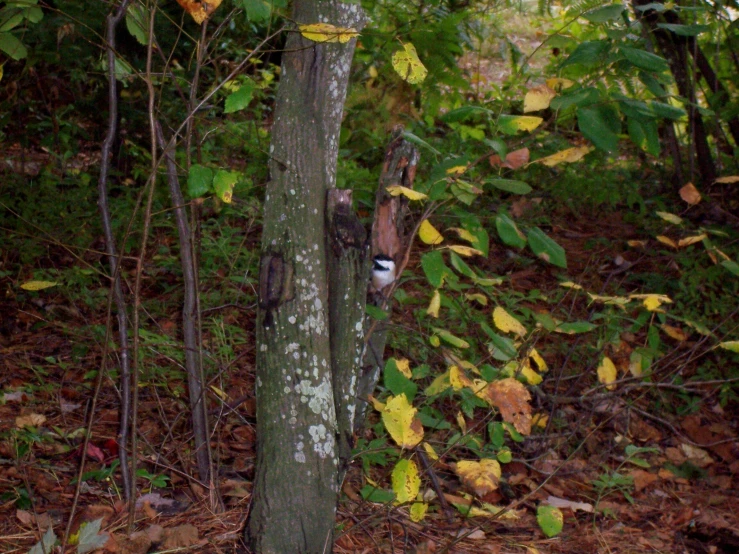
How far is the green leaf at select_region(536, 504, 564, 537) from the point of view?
222 centimetres

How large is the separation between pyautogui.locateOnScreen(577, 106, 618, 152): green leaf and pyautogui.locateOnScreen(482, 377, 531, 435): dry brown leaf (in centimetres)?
80

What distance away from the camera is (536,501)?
9.71 ft

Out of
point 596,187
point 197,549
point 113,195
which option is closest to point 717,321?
point 596,187

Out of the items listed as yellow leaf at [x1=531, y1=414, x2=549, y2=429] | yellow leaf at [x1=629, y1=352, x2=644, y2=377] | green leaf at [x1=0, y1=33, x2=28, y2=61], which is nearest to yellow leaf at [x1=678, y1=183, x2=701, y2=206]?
yellow leaf at [x1=629, y1=352, x2=644, y2=377]

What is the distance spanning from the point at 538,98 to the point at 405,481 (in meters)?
1.31

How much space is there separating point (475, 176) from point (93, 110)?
2.49 meters

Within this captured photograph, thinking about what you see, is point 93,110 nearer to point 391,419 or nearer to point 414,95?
point 414,95

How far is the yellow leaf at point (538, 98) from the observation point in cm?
235

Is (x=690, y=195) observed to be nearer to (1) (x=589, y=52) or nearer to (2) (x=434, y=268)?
(1) (x=589, y=52)

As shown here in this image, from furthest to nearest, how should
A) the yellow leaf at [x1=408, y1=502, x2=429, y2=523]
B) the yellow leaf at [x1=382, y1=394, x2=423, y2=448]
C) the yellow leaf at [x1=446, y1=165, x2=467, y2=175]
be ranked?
the yellow leaf at [x1=446, y1=165, x2=467, y2=175] → the yellow leaf at [x1=408, y1=502, x2=429, y2=523] → the yellow leaf at [x1=382, y1=394, x2=423, y2=448]

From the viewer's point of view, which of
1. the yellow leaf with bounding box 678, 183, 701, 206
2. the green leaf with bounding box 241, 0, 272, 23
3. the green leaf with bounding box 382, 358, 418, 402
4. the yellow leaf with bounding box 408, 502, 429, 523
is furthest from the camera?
the yellow leaf with bounding box 678, 183, 701, 206

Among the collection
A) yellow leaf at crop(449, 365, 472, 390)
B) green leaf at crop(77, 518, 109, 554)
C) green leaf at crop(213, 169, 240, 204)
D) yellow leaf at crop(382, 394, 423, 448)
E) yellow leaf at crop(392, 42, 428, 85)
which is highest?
yellow leaf at crop(392, 42, 428, 85)

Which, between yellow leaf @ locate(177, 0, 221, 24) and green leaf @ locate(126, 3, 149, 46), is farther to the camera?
green leaf @ locate(126, 3, 149, 46)

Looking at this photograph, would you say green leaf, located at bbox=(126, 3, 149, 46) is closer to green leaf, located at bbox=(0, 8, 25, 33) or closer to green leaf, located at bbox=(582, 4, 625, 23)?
green leaf, located at bbox=(0, 8, 25, 33)
